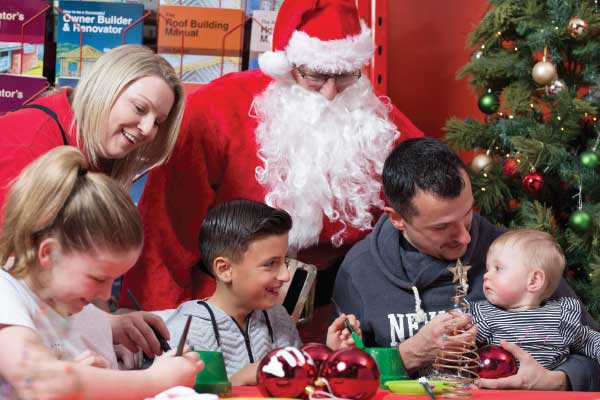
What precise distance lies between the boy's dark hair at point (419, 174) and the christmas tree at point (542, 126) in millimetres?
914

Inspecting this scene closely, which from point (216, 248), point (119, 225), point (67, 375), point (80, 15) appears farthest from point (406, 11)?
point (67, 375)

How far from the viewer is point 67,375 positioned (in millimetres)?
1106

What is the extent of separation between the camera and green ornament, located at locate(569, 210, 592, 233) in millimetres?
2939

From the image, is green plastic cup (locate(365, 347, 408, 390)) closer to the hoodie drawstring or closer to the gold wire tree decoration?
the gold wire tree decoration

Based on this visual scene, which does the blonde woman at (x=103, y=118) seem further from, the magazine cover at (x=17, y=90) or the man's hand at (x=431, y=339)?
the man's hand at (x=431, y=339)

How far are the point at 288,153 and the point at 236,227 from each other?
81 centimetres

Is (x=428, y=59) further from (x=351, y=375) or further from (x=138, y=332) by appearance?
(x=351, y=375)

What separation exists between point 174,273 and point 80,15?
115 cm

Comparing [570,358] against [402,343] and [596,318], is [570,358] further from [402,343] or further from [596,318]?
[596,318]

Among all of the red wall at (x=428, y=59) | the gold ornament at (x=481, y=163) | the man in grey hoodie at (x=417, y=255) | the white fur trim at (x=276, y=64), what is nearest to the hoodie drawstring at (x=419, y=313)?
the man in grey hoodie at (x=417, y=255)

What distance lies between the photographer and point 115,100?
2.19 m

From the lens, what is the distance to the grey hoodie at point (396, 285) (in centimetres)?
219

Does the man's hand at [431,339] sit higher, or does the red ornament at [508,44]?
the red ornament at [508,44]

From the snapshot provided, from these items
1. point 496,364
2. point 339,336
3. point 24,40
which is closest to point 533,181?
point 496,364
